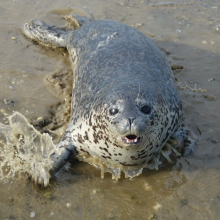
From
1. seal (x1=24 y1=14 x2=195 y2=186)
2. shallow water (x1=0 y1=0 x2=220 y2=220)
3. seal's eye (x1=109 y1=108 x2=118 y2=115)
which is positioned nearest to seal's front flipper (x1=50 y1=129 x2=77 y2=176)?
seal (x1=24 y1=14 x2=195 y2=186)

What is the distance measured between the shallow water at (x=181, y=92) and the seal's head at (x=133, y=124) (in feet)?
1.04

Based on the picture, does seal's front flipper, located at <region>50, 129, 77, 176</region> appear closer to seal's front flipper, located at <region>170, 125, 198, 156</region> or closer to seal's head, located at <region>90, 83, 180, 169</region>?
seal's head, located at <region>90, 83, 180, 169</region>

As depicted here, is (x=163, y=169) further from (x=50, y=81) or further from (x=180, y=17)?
(x=180, y=17)

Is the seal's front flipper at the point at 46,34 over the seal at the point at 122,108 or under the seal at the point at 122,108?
under

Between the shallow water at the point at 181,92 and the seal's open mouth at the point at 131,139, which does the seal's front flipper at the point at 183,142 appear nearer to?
the shallow water at the point at 181,92

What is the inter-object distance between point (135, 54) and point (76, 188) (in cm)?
183

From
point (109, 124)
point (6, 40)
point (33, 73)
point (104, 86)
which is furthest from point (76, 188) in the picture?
point (6, 40)

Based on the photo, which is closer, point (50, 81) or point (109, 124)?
point (109, 124)

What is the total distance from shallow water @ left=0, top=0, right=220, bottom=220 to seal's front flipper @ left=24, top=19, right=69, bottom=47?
7.0 inches

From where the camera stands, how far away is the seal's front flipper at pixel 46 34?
5729 millimetres

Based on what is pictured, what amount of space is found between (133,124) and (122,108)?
23 cm

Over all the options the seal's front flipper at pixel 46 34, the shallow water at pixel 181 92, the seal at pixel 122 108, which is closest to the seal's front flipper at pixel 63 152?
the seal at pixel 122 108

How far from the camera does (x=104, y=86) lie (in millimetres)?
A: 3564

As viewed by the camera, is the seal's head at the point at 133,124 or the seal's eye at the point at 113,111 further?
the seal's eye at the point at 113,111
